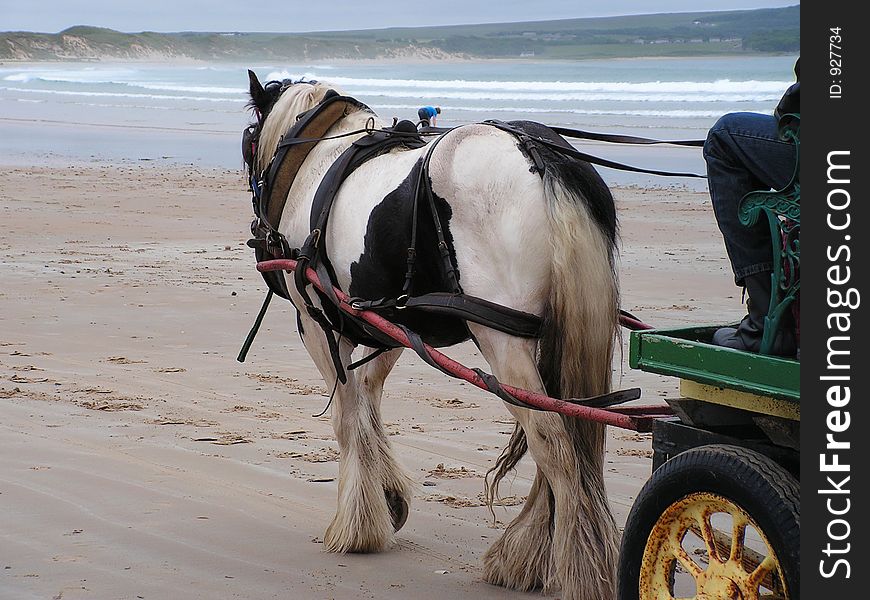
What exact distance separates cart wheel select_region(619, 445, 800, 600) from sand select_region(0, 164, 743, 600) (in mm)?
1081

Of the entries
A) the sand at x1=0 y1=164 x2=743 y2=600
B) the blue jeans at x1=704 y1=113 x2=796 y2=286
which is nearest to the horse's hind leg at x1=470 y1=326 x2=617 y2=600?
the sand at x1=0 y1=164 x2=743 y2=600

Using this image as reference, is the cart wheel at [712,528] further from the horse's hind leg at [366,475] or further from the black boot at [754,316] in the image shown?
the horse's hind leg at [366,475]

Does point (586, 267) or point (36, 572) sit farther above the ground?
point (586, 267)

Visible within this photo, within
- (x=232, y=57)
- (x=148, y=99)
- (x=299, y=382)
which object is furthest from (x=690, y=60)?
A: (x=299, y=382)

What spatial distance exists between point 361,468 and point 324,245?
1059mm

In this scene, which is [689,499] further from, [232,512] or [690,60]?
[690,60]

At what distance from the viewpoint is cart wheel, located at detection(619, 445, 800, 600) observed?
2703 mm

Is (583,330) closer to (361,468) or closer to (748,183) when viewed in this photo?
(748,183)

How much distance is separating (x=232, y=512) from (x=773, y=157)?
297cm

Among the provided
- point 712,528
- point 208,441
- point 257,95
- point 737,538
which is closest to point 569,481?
point 712,528

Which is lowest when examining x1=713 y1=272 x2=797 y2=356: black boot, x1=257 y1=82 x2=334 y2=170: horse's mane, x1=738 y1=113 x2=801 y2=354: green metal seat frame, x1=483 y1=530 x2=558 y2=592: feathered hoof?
x1=483 y1=530 x2=558 y2=592: feathered hoof

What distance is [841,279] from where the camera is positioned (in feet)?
7.94

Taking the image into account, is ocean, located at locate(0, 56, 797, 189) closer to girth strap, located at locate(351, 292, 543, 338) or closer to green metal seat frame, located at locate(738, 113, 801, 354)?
girth strap, located at locate(351, 292, 543, 338)

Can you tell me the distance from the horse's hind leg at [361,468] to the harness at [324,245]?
0.15 metres
